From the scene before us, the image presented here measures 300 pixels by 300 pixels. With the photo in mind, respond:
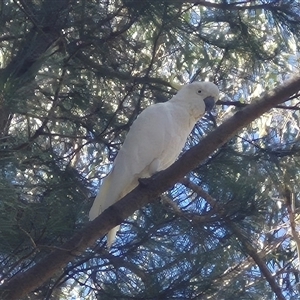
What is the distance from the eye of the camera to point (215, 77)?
2.54 metres

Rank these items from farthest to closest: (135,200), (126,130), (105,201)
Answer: (126,130) < (105,201) < (135,200)

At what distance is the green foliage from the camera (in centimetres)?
209

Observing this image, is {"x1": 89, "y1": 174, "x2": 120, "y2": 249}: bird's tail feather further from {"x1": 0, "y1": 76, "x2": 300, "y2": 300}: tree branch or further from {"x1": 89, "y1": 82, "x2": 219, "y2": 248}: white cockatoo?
{"x1": 0, "y1": 76, "x2": 300, "y2": 300}: tree branch

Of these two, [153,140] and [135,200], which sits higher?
[153,140]

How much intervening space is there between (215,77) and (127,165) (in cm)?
50

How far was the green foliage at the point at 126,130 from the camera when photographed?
6.86ft

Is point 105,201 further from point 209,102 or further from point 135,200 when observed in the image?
point 209,102

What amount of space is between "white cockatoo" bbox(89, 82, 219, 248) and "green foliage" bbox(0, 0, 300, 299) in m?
0.11

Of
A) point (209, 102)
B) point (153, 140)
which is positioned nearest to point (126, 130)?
point (153, 140)

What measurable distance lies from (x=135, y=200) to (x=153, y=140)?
0.45 m

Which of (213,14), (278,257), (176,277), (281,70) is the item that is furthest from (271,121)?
(176,277)

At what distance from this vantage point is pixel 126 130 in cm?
258

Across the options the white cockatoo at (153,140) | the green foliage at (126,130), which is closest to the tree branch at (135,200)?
the green foliage at (126,130)

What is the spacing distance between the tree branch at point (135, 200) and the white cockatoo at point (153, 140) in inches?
14.5
